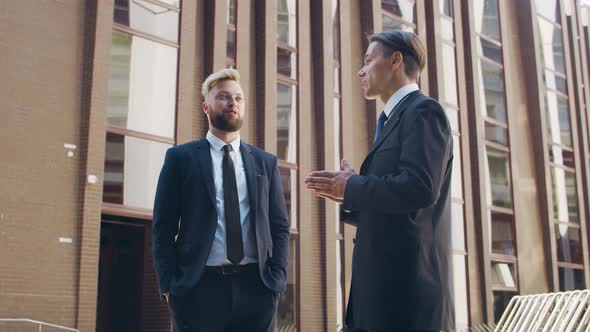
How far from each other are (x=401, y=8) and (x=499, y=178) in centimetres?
611

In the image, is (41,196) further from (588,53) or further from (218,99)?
(588,53)

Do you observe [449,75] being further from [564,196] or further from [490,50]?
[564,196]

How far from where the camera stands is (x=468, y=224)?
22.1 m

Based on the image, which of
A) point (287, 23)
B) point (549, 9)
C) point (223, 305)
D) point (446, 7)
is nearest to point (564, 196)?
point (549, 9)

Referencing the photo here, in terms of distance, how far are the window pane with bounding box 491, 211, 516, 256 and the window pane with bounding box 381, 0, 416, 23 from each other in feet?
20.8

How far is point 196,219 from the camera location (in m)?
4.52

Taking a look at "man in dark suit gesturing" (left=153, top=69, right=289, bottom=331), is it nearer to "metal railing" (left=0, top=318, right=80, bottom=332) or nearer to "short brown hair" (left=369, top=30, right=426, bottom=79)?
"short brown hair" (left=369, top=30, right=426, bottom=79)

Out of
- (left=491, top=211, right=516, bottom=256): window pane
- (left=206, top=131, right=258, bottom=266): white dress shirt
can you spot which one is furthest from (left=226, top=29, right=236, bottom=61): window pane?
(left=206, top=131, right=258, bottom=266): white dress shirt

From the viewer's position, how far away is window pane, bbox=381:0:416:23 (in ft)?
71.6

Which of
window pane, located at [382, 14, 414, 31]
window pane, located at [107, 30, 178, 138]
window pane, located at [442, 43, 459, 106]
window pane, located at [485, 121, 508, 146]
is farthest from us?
window pane, located at [485, 121, 508, 146]

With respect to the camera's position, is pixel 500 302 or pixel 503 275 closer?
pixel 500 302

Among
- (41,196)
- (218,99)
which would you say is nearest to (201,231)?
(218,99)

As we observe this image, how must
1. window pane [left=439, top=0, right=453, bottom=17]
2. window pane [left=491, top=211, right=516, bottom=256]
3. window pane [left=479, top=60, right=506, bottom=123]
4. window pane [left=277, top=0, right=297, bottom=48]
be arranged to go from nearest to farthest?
window pane [left=277, top=0, right=297, bottom=48]
window pane [left=491, top=211, right=516, bottom=256]
window pane [left=439, top=0, right=453, bottom=17]
window pane [left=479, top=60, right=506, bottom=123]

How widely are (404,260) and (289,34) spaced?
15.8 metres
